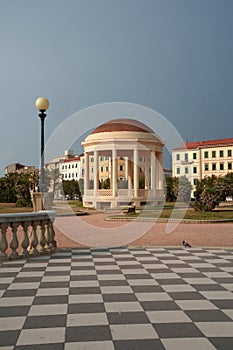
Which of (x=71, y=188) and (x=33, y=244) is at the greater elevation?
(x=71, y=188)

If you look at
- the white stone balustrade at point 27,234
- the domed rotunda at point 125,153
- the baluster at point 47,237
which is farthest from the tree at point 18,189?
the white stone balustrade at point 27,234

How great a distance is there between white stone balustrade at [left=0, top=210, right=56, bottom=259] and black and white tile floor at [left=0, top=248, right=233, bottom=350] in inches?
15.7

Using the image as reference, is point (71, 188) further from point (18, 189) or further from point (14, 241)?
point (14, 241)

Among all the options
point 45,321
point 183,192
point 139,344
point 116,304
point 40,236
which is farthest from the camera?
point 183,192

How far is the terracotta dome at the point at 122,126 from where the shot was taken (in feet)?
139

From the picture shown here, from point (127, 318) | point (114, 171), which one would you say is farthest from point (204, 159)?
point (127, 318)

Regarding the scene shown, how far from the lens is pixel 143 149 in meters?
41.8

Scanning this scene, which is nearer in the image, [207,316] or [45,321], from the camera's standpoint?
[45,321]

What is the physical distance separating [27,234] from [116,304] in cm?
428

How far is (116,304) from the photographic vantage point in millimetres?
5762

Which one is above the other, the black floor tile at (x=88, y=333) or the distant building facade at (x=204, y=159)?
the distant building facade at (x=204, y=159)

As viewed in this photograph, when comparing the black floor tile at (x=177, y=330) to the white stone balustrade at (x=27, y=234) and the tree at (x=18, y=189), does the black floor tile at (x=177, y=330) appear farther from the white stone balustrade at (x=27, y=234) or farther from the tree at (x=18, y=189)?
the tree at (x=18, y=189)

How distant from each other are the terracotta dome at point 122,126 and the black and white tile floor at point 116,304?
33.5 meters

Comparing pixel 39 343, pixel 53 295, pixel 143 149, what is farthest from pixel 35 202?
pixel 143 149
